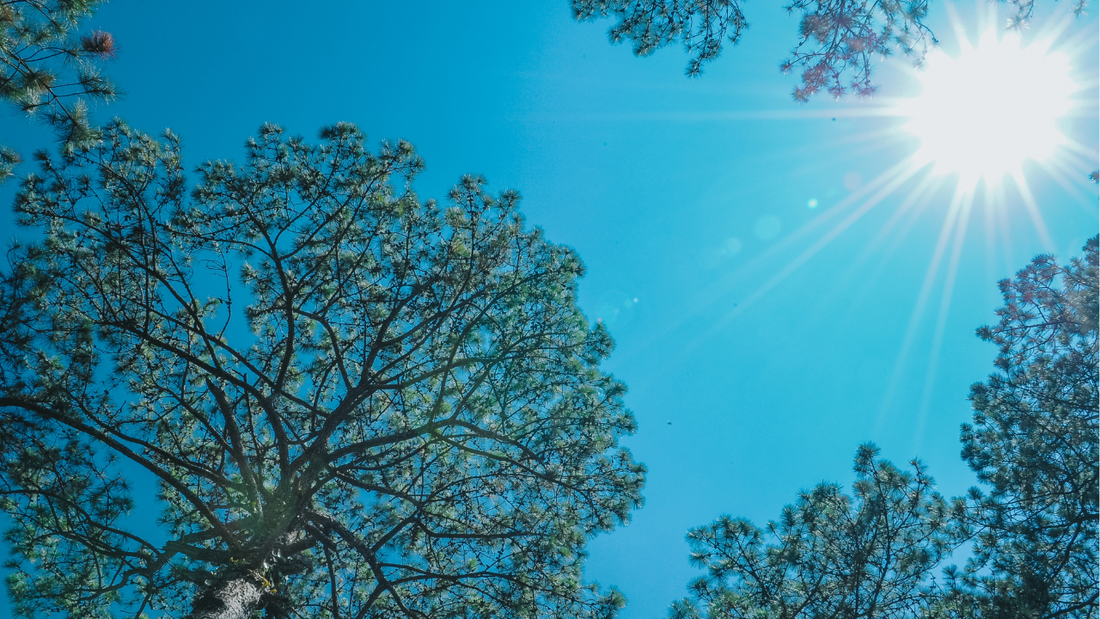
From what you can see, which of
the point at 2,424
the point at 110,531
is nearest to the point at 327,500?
the point at 110,531

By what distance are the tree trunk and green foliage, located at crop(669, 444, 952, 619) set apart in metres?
5.15

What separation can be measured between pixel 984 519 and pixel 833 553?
1.87 meters

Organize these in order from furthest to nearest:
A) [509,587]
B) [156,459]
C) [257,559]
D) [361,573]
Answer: [361,573] → [156,459] → [509,587] → [257,559]

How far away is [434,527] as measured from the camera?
7391 mm

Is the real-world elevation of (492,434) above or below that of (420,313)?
below

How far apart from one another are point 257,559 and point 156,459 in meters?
3.26

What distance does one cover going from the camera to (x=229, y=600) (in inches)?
186

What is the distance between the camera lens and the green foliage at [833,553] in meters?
6.79

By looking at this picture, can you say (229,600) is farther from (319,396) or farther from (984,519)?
(984,519)

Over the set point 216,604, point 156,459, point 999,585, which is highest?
point 156,459

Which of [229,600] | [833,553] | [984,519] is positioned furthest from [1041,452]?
[229,600]

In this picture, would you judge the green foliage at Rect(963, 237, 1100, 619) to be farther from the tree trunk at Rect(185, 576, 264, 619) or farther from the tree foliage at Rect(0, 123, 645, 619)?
the tree trunk at Rect(185, 576, 264, 619)

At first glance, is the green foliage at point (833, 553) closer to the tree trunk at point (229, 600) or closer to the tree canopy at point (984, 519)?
the tree canopy at point (984, 519)

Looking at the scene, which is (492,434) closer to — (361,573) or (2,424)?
(361,573)
